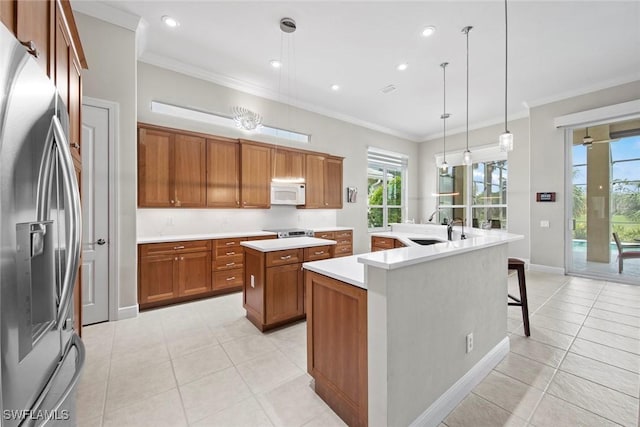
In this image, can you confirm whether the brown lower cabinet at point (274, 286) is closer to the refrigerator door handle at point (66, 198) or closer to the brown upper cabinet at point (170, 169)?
the brown upper cabinet at point (170, 169)

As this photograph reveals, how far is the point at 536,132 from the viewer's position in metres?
5.27

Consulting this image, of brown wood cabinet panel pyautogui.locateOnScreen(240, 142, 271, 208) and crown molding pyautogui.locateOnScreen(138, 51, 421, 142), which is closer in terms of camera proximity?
crown molding pyautogui.locateOnScreen(138, 51, 421, 142)

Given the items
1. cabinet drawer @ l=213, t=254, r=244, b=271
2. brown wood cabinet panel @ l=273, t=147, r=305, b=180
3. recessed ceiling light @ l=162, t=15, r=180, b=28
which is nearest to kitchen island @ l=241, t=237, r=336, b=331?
cabinet drawer @ l=213, t=254, r=244, b=271

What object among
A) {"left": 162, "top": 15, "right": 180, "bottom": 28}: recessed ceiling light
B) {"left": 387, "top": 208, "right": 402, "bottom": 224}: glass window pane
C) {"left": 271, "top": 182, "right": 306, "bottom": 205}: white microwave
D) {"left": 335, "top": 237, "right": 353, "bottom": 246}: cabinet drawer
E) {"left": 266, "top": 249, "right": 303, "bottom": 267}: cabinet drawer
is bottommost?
{"left": 335, "top": 237, "right": 353, "bottom": 246}: cabinet drawer

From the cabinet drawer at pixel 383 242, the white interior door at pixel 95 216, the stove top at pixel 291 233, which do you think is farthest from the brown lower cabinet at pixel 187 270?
the cabinet drawer at pixel 383 242

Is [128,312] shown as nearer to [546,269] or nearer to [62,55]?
[62,55]

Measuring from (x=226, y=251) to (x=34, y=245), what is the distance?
3.14 meters

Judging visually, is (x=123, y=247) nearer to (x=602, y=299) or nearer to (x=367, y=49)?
(x=367, y=49)

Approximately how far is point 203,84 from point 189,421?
4429 mm

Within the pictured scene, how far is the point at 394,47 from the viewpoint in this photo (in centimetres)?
349

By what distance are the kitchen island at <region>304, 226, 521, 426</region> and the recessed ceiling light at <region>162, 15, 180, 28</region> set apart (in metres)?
3.39

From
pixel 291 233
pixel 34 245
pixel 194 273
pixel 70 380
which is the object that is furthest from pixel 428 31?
pixel 194 273

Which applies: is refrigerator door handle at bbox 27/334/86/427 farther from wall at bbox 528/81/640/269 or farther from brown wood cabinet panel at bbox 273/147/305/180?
wall at bbox 528/81/640/269

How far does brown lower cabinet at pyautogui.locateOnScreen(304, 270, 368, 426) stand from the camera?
143 centimetres
